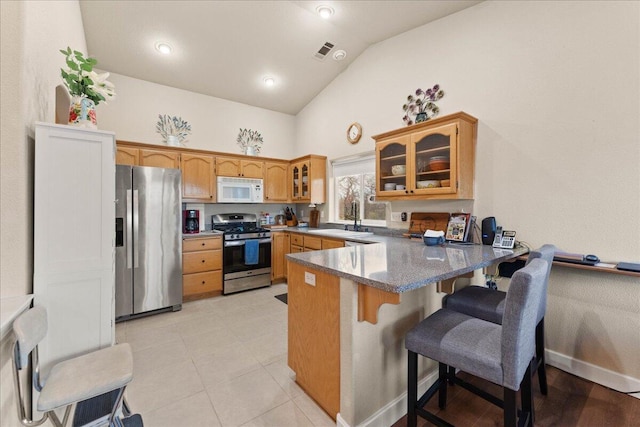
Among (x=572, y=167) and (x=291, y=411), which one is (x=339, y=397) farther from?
(x=572, y=167)

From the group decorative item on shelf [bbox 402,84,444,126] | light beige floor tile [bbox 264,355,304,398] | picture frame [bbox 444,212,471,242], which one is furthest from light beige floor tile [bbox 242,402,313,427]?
decorative item on shelf [bbox 402,84,444,126]

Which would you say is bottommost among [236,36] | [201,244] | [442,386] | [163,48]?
[442,386]

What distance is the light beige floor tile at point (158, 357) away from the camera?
83.4 inches

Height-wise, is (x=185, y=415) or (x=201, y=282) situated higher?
(x=201, y=282)

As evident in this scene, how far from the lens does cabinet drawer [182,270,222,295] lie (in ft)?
11.8

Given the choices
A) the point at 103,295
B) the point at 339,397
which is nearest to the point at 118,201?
the point at 103,295

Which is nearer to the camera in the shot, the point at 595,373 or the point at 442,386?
the point at 442,386

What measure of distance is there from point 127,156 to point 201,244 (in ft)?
4.78

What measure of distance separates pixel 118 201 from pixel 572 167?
14.1 ft

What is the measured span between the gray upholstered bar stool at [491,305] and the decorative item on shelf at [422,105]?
1.82 m

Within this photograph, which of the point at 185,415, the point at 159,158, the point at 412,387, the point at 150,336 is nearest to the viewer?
the point at 412,387

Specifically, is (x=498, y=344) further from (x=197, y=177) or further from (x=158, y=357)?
(x=197, y=177)

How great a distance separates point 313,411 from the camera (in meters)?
1.66

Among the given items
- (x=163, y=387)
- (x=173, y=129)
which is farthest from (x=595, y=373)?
(x=173, y=129)
